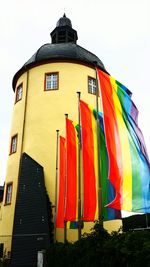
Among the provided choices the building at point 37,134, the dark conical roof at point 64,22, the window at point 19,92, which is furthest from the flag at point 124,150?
the dark conical roof at point 64,22

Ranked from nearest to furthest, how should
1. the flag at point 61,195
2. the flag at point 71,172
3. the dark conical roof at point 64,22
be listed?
the flag at point 71,172 < the flag at point 61,195 < the dark conical roof at point 64,22

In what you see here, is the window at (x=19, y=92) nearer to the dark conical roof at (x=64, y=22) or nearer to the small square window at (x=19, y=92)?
the small square window at (x=19, y=92)

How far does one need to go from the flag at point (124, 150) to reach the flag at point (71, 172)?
13.3 feet

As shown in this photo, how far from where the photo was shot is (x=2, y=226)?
21.2m

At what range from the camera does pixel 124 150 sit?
388 inches

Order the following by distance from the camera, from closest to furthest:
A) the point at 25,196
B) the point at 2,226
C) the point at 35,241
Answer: the point at 35,241 < the point at 25,196 < the point at 2,226

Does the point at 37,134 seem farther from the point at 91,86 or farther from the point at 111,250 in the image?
the point at 111,250

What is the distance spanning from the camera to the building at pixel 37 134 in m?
18.0

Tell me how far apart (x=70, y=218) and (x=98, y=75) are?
19.8ft

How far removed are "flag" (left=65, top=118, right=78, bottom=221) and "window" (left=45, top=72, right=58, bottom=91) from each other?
8.20m

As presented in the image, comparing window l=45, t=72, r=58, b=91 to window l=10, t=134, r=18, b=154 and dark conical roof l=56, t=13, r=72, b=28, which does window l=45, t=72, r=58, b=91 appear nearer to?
window l=10, t=134, r=18, b=154

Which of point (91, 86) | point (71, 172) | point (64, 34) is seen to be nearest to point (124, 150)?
point (71, 172)

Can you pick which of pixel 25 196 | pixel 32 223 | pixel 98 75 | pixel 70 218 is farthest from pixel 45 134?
pixel 98 75

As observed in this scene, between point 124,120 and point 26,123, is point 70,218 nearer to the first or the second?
point 124,120
